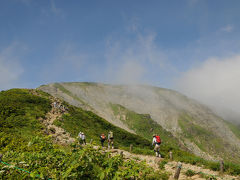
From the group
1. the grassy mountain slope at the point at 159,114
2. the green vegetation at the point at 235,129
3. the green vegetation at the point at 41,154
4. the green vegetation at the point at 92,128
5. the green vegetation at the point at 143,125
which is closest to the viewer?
the green vegetation at the point at 41,154

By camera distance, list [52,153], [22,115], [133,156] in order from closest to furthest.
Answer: [52,153]
[133,156]
[22,115]

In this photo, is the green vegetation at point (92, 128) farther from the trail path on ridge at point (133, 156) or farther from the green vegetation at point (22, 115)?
the green vegetation at point (22, 115)

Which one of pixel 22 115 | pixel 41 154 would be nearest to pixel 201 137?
pixel 22 115

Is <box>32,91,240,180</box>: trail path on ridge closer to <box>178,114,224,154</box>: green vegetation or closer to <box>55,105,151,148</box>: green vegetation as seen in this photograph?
<box>55,105,151,148</box>: green vegetation

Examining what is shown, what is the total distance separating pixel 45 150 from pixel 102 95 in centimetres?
13036

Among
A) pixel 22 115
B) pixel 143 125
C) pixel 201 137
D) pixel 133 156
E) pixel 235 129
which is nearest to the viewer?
pixel 133 156

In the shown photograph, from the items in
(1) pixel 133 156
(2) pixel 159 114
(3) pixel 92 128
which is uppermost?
(2) pixel 159 114

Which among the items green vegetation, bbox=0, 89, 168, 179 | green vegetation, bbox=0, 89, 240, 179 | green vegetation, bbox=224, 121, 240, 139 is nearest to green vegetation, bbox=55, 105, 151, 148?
green vegetation, bbox=0, 89, 240, 179

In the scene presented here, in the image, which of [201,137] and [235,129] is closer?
[201,137]

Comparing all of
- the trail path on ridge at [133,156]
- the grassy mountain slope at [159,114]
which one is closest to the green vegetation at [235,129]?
the grassy mountain slope at [159,114]

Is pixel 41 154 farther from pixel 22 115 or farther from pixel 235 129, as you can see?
pixel 235 129

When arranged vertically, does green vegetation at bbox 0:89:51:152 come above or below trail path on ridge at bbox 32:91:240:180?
above

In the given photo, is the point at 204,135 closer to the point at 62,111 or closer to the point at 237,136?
the point at 237,136

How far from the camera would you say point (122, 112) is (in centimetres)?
11700
